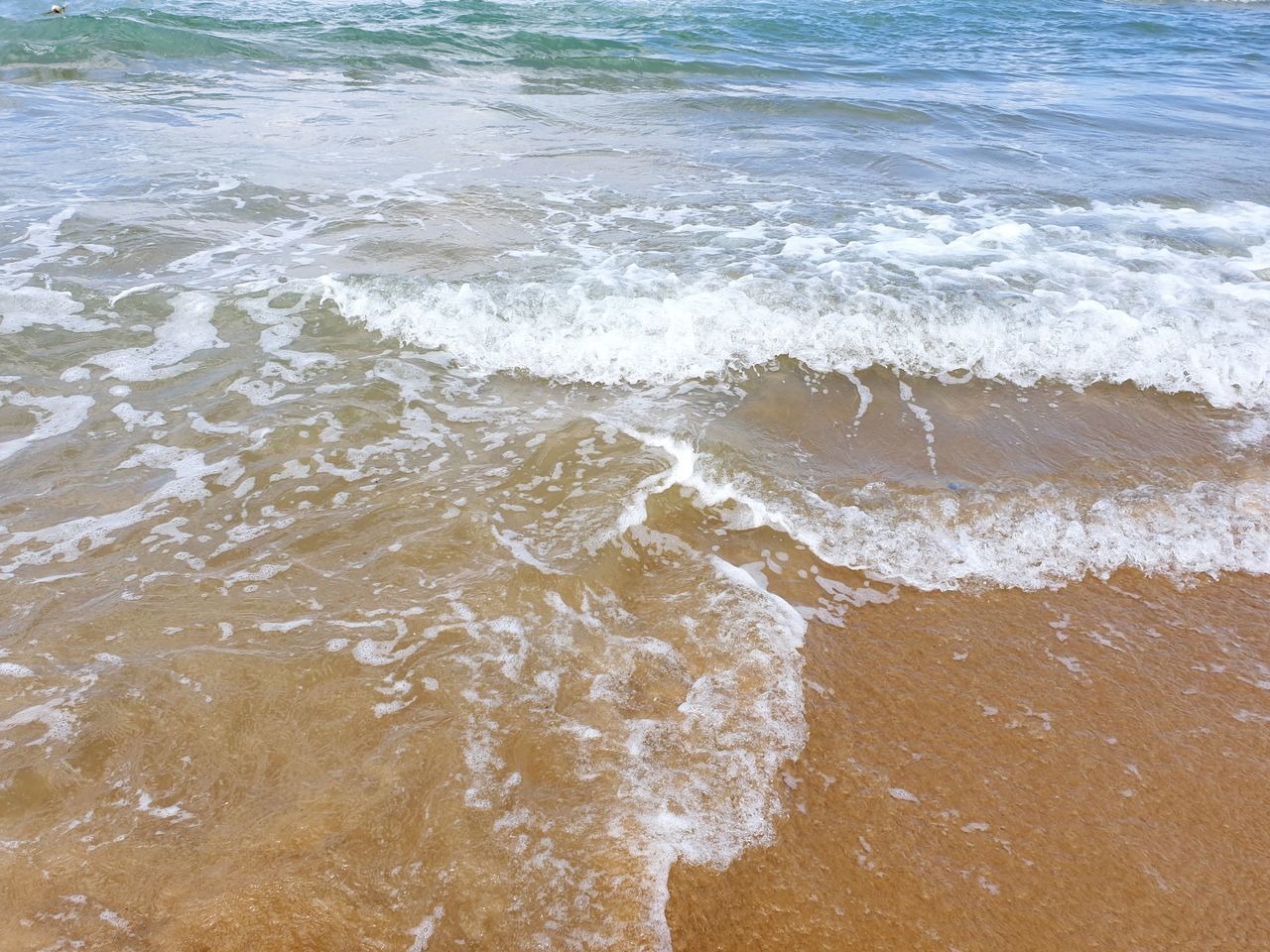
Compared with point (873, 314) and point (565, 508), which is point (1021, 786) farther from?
point (873, 314)

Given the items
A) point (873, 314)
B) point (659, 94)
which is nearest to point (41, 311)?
point (873, 314)

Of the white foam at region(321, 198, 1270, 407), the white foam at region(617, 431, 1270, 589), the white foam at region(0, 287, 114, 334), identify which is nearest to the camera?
the white foam at region(617, 431, 1270, 589)

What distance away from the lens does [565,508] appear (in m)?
3.55

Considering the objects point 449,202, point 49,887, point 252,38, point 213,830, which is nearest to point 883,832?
point 213,830

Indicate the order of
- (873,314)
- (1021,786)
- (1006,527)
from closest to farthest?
1. (1021,786)
2. (1006,527)
3. (873,314)

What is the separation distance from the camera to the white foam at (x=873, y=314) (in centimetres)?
476

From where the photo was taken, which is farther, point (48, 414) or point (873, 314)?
point (873, 314)

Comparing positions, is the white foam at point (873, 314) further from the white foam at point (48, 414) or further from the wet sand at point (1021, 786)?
the wet sand at point (1021, 786)

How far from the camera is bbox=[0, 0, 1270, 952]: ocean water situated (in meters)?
2.20

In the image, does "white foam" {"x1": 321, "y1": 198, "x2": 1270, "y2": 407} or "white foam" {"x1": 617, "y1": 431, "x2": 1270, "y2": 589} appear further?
"white foam" {"x1": 321, "y1": 198, "x2": 1270, "y2": 407}

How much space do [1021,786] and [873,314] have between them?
11.2 ft

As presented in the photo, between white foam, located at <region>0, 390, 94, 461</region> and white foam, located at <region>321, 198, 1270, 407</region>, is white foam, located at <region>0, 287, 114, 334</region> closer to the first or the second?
white foam, located at <region>0, 390, 94, 461</region>

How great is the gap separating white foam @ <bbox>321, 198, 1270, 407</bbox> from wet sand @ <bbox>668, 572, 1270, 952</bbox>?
210 cm

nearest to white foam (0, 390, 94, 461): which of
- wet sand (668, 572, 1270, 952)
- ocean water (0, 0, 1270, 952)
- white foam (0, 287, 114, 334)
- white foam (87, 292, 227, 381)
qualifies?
ocean water (0, 0, 1270, 952)
